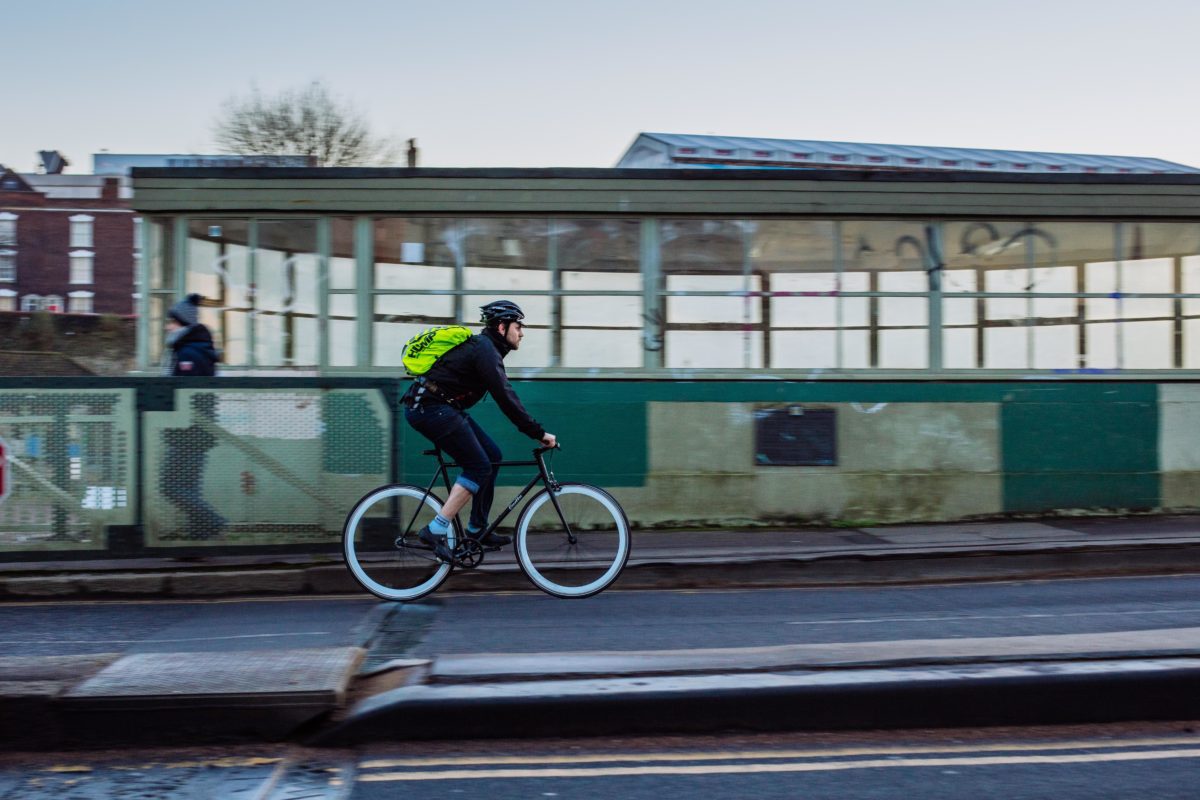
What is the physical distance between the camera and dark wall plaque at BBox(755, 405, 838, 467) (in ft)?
39.2

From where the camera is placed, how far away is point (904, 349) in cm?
1230

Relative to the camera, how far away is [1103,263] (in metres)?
12.5

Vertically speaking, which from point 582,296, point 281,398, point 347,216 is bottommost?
point 281,398

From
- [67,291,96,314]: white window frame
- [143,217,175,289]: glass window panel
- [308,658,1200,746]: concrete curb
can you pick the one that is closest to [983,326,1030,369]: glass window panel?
[308,658,1200,746]: concrete curb

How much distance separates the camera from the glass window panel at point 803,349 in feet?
39.9

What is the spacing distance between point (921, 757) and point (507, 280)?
27.6 feet

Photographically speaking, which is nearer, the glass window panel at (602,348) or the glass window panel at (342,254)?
the glass window panel at (342,254)

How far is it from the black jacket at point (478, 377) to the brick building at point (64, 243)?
60385mm

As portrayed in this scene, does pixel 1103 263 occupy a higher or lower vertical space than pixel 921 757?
higher

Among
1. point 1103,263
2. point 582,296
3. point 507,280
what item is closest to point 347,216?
point 507,280

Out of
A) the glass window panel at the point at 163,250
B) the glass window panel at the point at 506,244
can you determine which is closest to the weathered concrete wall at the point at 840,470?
the glass window panel at the point at 506,244

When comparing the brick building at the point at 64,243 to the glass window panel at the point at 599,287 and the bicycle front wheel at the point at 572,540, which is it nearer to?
the glass window panel at the point at 599,287

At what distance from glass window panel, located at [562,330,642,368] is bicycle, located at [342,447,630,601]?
166 inches

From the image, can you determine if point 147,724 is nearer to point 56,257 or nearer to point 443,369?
point 443,369
